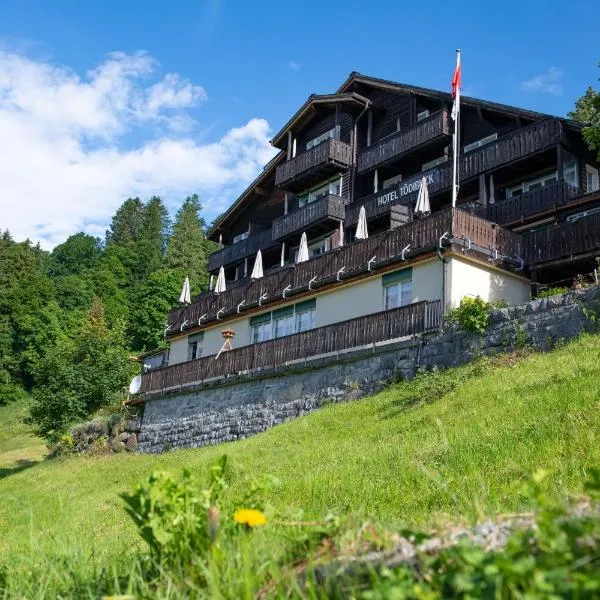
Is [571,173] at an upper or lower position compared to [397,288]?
upper

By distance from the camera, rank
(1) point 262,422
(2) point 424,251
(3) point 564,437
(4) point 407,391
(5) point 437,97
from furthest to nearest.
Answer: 1. (5) point 437,97
2. (1) point 262,422
3. (2) point 424,251
4. (4) point 407,391
5. (3) point 564,437

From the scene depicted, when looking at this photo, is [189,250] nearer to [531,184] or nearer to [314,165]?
[314,165]

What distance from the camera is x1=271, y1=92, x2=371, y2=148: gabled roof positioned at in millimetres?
33031

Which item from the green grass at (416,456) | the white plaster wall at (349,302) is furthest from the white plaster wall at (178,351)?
the green grass at (416,456)

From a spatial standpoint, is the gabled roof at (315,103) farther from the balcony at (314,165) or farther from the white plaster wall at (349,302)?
the white plaster wall at (349,302)

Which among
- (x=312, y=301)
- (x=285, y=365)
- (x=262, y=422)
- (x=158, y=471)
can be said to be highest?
(x=312, y=301)

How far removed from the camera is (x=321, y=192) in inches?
1373

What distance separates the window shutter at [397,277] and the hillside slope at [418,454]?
13.4 feet

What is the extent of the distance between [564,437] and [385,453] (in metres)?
2.98

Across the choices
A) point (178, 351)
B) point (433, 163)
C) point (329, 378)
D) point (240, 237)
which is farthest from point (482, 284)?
point (240, 237)

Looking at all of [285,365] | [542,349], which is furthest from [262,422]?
[542,349]

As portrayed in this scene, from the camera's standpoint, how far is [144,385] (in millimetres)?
30453

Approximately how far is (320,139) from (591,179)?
13.3 meters

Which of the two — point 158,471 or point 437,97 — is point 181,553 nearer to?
point 158,471
